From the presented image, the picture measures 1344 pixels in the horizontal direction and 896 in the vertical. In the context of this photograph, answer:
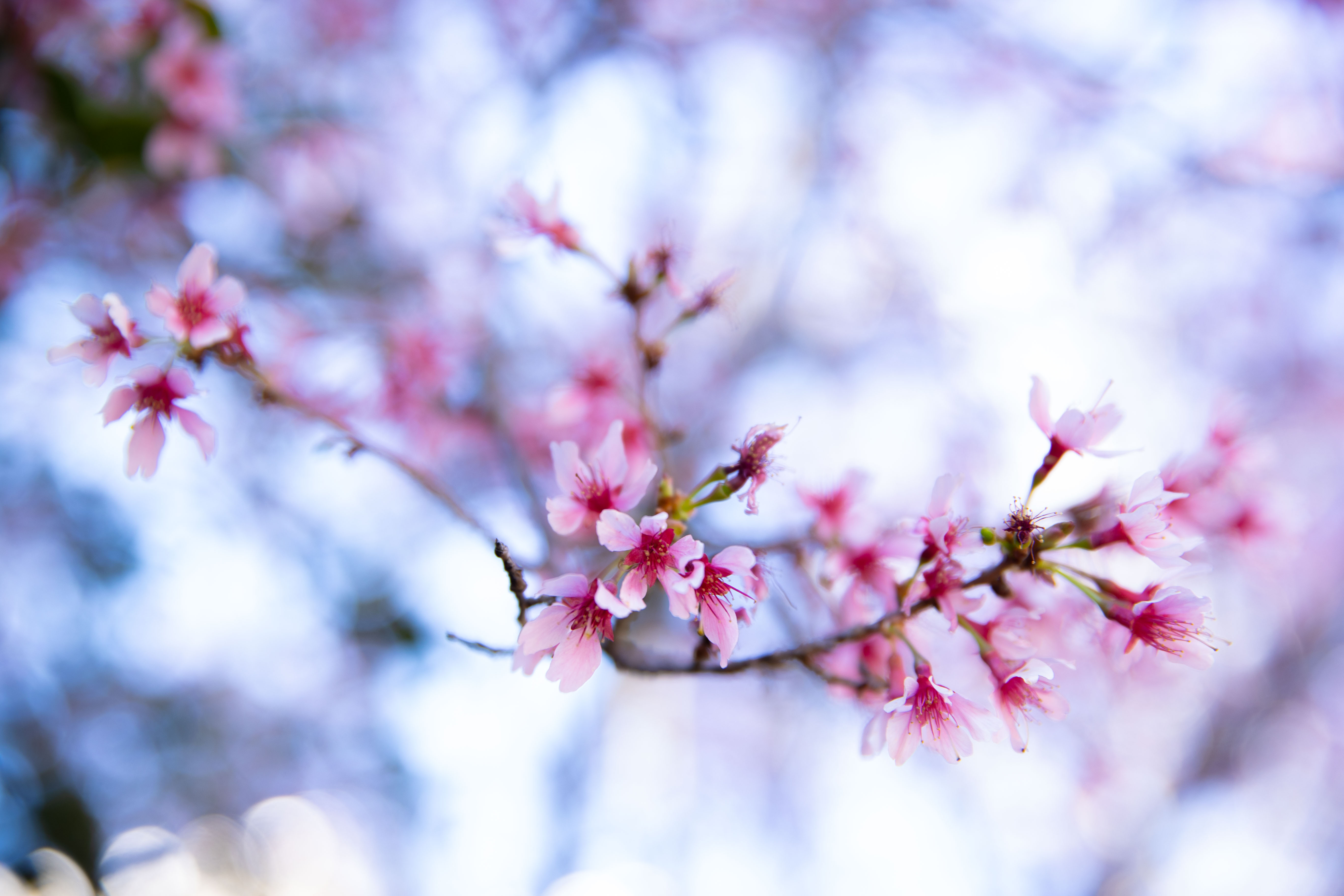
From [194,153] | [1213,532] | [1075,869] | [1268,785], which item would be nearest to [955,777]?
[1075,869]

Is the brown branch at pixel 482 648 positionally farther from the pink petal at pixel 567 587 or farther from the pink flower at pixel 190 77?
the pink flower at pixel 190 77

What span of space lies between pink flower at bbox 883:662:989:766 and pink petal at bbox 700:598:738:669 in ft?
0.83

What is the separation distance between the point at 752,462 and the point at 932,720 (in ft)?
1.55

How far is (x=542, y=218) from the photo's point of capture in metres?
1.52

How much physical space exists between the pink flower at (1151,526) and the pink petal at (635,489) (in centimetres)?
74

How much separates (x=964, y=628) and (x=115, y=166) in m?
2.94

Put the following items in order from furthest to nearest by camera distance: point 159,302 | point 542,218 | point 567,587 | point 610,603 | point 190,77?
point 190,77 < point 542,218 < point 159,302 < point 567,587 < point 610,603

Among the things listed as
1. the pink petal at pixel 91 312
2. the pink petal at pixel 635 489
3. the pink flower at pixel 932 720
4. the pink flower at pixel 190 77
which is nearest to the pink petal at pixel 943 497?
the pink flower at pixel 932 720

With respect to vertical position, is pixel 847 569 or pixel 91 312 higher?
pixel 91 312

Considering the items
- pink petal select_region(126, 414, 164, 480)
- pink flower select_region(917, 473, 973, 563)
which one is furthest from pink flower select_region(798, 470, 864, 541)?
pink petal select_region(126, 414, 164, 480)

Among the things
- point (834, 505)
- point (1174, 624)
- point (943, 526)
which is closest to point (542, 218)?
point (834, 505)

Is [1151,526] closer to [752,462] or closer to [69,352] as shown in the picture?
[752,462]

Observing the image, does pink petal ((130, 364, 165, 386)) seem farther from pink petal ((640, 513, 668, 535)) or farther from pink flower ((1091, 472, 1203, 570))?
pink flower ((1091, 472, 1203, 570))

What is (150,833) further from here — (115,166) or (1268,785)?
(1268,785)
